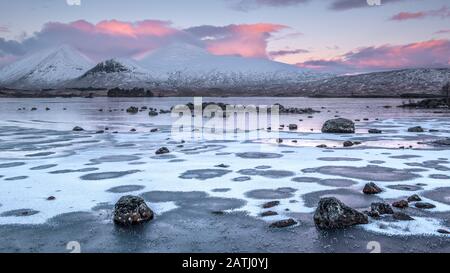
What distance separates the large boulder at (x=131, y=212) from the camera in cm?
1020

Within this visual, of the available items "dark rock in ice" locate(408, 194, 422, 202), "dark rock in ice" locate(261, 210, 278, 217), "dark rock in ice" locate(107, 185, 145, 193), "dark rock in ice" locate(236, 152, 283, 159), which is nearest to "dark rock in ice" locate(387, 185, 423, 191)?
"dark rock in ice" locate(408, 194, 422, 202)

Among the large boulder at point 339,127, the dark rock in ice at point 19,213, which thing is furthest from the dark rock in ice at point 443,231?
the large boulder at point 339,127

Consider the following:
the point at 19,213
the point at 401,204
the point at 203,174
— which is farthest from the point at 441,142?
the point at 19,213

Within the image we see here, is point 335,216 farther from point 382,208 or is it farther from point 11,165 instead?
point 11,165

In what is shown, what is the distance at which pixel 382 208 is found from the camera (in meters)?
10.6

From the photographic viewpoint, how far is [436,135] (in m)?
27.6

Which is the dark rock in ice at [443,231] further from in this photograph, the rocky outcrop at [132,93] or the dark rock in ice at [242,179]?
the rocky outcrop at [132,93]

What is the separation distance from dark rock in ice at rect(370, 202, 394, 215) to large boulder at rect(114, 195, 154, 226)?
5286 millimetres

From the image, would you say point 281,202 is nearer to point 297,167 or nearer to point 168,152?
point 297,167

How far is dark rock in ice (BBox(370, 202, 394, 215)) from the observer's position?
10562 mm

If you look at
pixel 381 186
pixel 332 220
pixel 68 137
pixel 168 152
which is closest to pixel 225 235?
pixel 332 220

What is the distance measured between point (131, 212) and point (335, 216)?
454 cm

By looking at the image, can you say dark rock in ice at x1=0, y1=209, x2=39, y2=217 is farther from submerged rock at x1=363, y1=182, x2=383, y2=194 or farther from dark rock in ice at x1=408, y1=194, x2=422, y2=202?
dark rock in ice at x1=408, y1=194, x2=422, y2=202

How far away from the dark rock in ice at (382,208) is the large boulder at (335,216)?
72 centimetres
